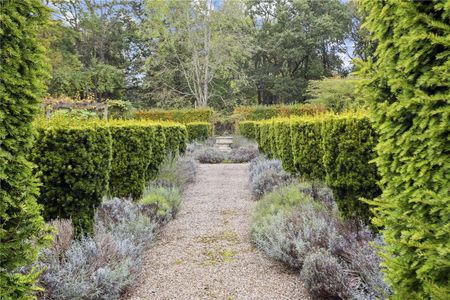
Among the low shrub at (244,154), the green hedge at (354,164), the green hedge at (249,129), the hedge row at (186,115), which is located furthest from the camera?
the hedge row at (186,115)

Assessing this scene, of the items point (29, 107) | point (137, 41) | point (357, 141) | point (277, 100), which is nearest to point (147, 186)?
point (357, 141)

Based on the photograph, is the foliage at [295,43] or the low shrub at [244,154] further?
the foliage at [295,43]

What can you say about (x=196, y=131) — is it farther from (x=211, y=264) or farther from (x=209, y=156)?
(x=211, y=264)

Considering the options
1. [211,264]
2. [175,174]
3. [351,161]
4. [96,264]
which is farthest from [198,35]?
[96,264]

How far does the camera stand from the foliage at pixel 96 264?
2.60 meters

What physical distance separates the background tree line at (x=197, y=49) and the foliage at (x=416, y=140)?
19.7 m

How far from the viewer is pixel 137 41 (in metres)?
30.0

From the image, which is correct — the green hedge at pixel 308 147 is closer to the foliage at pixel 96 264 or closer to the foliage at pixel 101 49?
the foliage at pixel 96 264

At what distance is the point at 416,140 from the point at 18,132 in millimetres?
2071

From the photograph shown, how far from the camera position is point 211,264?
12.2 feet

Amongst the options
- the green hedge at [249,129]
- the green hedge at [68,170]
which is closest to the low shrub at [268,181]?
the green hedge at [68,170]

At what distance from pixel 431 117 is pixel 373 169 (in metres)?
2.46

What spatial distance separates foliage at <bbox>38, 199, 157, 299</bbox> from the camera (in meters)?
2.60

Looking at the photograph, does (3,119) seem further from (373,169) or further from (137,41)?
(137,41)
